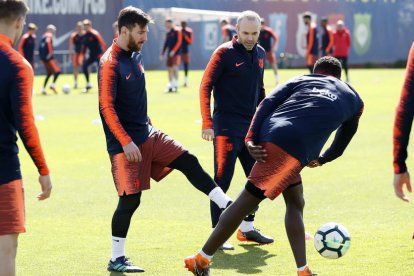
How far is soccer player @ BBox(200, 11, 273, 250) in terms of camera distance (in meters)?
8.96

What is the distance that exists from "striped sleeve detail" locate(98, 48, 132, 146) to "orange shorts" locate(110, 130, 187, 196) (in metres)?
0.28

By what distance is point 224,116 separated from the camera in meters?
9.06

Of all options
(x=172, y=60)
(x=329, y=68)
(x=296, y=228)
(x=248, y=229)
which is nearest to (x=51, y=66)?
(x=172, y=60)

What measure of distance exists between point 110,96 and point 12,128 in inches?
79.4

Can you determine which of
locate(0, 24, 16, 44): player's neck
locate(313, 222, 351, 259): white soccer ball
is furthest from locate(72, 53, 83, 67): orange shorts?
locate(0, 24, 16, 44): player's neck

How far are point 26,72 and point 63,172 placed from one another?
864 cm

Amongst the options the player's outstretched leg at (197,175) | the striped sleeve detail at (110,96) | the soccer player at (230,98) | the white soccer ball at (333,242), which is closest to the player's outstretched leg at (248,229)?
the soccer player at (230,98)

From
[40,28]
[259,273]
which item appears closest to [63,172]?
[259,273]

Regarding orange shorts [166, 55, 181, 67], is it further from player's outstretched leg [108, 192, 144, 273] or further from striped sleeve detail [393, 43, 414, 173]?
striped sleeve detail [393, 43, 414, 173]

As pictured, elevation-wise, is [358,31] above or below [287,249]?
below

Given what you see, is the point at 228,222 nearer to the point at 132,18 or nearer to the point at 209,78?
the point at 132,18

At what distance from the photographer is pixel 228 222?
7.24 m

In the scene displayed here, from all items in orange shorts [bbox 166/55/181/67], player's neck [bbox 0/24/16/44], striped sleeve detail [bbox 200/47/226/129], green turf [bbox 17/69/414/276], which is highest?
player's neck [bbox 0/24/16/44]

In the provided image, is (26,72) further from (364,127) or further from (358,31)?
(358,31)
